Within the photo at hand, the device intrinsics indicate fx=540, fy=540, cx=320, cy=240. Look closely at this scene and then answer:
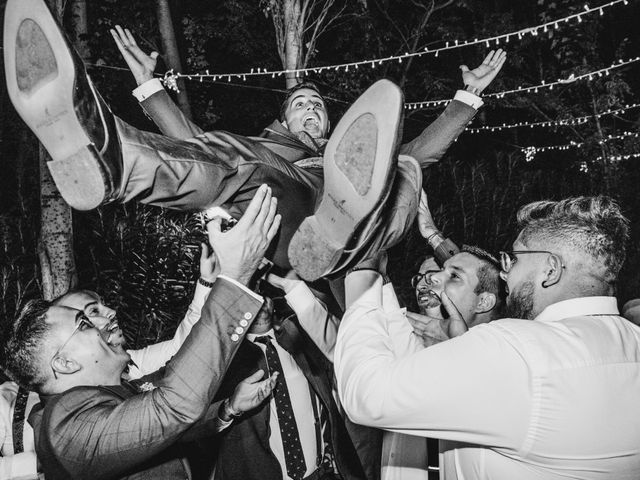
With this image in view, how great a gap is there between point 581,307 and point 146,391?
128 centimetres

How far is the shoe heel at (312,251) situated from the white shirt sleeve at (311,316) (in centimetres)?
42

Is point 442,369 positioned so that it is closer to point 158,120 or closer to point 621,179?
point 158,120

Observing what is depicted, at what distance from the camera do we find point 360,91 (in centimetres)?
1031

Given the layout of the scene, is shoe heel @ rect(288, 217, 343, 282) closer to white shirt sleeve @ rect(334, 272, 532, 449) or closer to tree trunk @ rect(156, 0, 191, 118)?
white shirt sleeve @ rect(334, 272, 532, 449)

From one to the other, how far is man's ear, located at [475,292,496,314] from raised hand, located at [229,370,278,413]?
1070 mm

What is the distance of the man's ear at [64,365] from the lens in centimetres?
175

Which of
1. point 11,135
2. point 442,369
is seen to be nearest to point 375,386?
point 442,369

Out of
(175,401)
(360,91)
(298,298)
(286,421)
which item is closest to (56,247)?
(286,421)

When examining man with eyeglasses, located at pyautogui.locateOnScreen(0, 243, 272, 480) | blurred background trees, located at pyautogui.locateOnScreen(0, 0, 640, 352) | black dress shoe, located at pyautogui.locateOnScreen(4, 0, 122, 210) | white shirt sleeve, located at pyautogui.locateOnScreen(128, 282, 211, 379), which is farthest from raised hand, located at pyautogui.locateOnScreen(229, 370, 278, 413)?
blurred background trees, located at pyautogui.locateOnScreen(0, 0, 640, 352)

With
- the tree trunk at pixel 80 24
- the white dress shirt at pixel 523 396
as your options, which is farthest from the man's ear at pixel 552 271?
the tree trunk at pixel 80 24

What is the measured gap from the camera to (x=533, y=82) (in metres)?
12.5

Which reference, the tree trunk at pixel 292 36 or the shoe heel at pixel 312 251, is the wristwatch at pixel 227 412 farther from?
the tree trunk at pixel 292 36

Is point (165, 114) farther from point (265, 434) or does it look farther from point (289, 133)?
point (265, 434)

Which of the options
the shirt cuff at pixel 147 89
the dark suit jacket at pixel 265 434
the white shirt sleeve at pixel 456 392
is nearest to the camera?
the white shirt sleeve at pixel 456 392
